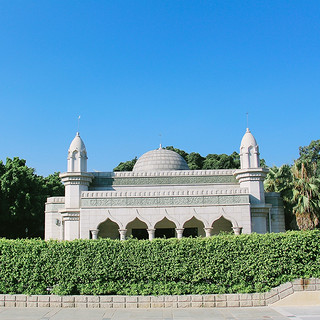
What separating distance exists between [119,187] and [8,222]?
11436 mm

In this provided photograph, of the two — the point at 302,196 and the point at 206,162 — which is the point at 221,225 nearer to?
the point at 302,196

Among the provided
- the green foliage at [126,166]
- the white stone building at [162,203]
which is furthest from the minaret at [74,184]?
the green foliage at [126,166]

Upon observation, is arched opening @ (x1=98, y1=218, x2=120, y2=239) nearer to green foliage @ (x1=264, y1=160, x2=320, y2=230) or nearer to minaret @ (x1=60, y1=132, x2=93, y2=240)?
minaret @ (x1=60, y1=132, x2=93, y2=240)

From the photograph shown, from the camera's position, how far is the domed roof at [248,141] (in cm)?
2534

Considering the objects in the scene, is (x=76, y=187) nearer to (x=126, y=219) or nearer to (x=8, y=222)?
(x=126, y=219)

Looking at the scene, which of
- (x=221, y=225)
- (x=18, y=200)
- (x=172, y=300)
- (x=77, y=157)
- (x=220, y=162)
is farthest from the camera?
(x=220, y=162)

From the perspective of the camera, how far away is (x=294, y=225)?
78.3 feet

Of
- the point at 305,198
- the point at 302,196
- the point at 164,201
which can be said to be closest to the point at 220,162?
the point at 302,196

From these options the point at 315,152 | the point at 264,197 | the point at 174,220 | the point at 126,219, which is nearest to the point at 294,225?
the point at 264,197

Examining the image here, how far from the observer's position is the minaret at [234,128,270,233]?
23438 mm

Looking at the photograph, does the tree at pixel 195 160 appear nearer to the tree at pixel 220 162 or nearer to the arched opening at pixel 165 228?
the tree at pixel 220 162

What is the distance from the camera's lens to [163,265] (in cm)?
1230

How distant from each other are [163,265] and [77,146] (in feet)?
49.1

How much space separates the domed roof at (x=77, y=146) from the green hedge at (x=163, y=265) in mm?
13220
